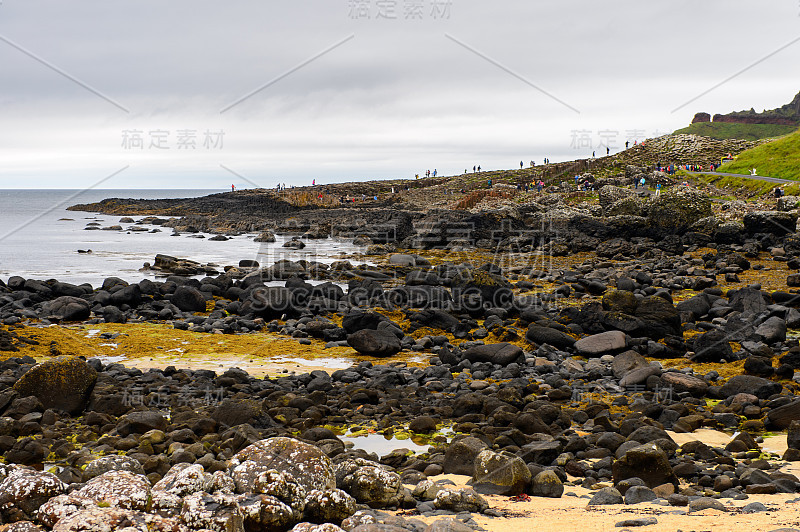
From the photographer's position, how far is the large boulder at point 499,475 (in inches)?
312

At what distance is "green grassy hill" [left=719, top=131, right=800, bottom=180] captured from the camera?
69.2 metres

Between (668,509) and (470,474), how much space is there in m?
2.54

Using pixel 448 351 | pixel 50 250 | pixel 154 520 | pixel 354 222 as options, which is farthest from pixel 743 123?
pixel 154 520

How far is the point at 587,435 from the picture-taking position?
10266mm

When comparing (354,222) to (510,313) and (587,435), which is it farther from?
(587,435)

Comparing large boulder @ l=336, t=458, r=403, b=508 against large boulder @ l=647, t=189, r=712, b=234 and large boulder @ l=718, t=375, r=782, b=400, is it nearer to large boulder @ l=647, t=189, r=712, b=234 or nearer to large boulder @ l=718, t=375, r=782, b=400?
large boulder @ l=718, t=375, r=782, b=400

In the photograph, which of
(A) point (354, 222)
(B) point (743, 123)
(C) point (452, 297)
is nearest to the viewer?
(C) point (452, 297)

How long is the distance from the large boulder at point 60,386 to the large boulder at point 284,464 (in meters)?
5.60

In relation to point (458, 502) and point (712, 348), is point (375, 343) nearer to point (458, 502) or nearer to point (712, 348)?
point (712, 348)

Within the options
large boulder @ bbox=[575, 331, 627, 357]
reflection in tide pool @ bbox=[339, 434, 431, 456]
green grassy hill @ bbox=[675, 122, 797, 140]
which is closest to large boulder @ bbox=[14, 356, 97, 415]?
reflection in tide pool @ bbox=[339, 434, 431, 456]

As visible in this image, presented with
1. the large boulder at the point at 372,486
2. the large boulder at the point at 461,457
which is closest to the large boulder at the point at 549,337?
the large boulder at the point at 461,457

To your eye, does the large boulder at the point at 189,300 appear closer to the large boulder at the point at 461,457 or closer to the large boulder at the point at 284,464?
the large boulder at the point at 461,457

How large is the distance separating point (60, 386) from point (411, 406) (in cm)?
631

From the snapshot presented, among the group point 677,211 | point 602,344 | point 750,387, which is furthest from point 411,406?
point 677,211
